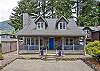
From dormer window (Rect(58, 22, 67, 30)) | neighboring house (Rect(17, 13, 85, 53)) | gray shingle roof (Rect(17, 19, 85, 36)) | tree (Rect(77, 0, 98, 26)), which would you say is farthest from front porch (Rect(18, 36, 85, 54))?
tree (Rect(77, 0, 98, 26))

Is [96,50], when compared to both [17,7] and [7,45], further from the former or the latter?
[17,7]

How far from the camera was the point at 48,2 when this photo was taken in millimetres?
60938

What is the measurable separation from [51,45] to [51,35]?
9.26ft

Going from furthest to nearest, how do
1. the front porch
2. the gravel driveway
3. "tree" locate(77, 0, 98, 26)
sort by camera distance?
1. "tree" locate(77, 0, 98, 26)
2. the front porch
3. the gravel driveway

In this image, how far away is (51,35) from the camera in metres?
35.8

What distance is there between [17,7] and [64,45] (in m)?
26.6

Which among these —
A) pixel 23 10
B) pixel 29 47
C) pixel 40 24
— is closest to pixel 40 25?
pixel 40 24

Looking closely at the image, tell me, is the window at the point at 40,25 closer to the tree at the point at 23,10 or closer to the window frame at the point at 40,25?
the window frame at the point at 40,25

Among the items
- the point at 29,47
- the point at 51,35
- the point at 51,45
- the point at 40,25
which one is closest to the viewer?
the point at 29,47

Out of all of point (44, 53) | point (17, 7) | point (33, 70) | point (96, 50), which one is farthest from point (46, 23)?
point (17, 7)

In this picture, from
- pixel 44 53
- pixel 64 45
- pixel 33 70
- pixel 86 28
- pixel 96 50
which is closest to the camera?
pixel 33 70

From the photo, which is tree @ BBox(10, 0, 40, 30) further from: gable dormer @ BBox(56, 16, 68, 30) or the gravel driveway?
the gravel driveway

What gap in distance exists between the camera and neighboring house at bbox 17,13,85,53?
35.8m

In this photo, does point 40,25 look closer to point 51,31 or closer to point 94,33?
point 51,31
